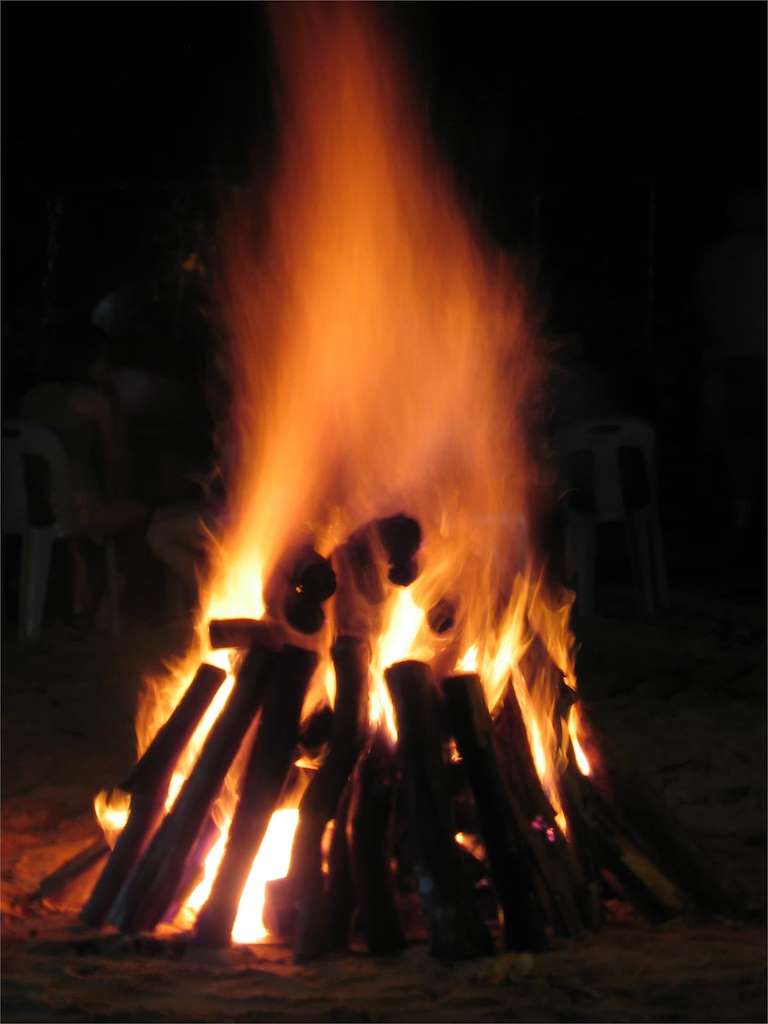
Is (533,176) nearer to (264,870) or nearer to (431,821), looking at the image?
(264,870)

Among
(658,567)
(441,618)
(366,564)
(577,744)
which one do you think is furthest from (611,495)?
(366,564)

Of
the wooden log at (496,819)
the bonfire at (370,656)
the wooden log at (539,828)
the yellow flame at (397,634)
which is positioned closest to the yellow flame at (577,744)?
the bonfire at (370,656)

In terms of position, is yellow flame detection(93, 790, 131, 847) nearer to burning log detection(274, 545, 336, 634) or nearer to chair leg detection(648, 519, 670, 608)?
burning log detection(274, 545, 336, 634)

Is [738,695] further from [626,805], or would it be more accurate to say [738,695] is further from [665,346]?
Answer: [665,346]

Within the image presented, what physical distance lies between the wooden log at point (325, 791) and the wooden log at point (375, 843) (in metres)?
0.06

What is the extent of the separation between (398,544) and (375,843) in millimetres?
870

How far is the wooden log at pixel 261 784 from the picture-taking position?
372 cm

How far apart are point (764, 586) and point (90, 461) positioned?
464 cm

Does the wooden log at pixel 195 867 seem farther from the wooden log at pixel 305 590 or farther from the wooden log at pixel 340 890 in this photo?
the wooden log at pixel 305 590

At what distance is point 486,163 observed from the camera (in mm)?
10984

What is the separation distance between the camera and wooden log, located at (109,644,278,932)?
3.84 metres

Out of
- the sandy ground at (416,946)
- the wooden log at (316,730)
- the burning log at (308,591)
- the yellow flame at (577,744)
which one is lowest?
the sandy ground at (416,946)

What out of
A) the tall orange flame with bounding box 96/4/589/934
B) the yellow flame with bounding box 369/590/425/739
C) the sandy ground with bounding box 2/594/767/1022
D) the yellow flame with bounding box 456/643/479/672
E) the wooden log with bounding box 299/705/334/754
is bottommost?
the sandy ground with bounding box 2/594/767/1022

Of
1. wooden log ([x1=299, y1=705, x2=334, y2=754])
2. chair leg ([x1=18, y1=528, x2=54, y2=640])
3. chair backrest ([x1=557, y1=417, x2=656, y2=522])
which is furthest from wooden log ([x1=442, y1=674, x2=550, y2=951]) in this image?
chair backrest ([x1=557, y1=417, x2=656, y2=522])
